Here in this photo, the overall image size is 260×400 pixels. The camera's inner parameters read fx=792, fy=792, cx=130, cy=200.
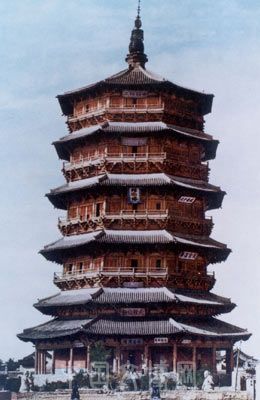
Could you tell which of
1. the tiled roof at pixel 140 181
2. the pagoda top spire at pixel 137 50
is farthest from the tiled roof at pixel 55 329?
the pagoda top spire at pixel 137 50

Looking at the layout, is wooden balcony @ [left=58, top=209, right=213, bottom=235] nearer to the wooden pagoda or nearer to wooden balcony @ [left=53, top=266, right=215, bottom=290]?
the wooden pagoda

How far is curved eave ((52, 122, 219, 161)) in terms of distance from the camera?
4578 cm

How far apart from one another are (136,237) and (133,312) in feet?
13.6

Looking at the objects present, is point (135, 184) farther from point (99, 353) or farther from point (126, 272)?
point (99, 353)

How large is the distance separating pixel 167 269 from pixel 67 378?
8.47m

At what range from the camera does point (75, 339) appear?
42.0 meters

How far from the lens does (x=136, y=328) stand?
42.1 meters

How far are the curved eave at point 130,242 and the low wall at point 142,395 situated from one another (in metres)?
9.15

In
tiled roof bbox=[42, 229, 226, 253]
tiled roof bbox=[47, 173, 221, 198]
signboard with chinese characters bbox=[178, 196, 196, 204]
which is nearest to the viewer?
tiled roof bbox=[42, 229, 226, 253]

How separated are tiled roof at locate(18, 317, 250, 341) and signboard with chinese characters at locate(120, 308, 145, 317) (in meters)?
0.23

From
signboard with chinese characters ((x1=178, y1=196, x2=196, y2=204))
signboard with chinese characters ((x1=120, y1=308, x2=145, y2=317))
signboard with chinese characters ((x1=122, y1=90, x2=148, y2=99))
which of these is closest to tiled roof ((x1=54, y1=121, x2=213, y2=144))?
signboard with chinese characters ((x1=122, y1=90, x2=148, y2=99))

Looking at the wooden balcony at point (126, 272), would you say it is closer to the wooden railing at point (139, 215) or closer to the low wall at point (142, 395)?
the wooden railing at point (139, 215)

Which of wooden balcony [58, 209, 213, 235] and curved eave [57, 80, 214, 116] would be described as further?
curved eave [57, 80, 214, 116]

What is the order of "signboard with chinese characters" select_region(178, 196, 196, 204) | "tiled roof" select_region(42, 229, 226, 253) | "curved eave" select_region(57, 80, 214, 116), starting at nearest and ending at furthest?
"tiled roof" select_region(42, 229, 226, 253) → "signboard with chinese characters" select_region(178, 196, 196, 204) → "curved eave" select_region(57, 80, 214, 116)
